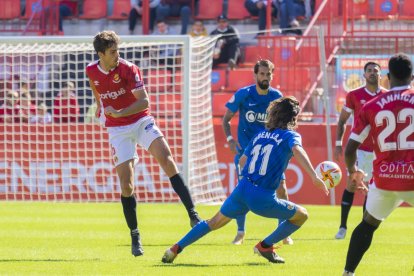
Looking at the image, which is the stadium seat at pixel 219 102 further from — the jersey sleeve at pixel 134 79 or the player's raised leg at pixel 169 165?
the jersey sleeve at pixel 134 79

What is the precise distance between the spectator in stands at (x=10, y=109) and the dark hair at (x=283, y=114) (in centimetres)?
1162

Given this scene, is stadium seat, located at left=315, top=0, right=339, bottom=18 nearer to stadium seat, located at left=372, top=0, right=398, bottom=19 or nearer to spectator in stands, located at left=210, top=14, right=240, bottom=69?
stadium seat, located at left=372, top=0, right=398, bottom=19

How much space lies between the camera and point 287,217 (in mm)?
9656

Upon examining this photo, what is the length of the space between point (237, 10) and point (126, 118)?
1618 cm

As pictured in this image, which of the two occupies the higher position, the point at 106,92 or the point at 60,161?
the point at 106,92

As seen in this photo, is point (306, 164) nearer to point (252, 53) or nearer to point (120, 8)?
point (252, 53)

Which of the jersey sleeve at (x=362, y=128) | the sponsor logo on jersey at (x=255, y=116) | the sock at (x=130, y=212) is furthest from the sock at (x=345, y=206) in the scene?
the jersey sleeve at (x=362, y=128)

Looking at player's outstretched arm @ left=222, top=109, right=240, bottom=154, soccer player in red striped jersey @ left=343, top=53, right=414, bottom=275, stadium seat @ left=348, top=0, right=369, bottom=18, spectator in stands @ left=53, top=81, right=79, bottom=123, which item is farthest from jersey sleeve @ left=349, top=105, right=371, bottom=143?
stadium seat @ left=348, top=0, right=369, bottom=18

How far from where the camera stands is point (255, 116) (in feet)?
41.0

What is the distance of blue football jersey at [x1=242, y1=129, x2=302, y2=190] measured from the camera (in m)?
9.52

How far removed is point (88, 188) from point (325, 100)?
4799mm

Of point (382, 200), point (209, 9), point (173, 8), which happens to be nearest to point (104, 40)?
point (382, 200)

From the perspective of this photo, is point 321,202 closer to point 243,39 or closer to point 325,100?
point 325,100

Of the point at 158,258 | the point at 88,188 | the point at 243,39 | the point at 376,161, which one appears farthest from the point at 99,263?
the point at 243,39
